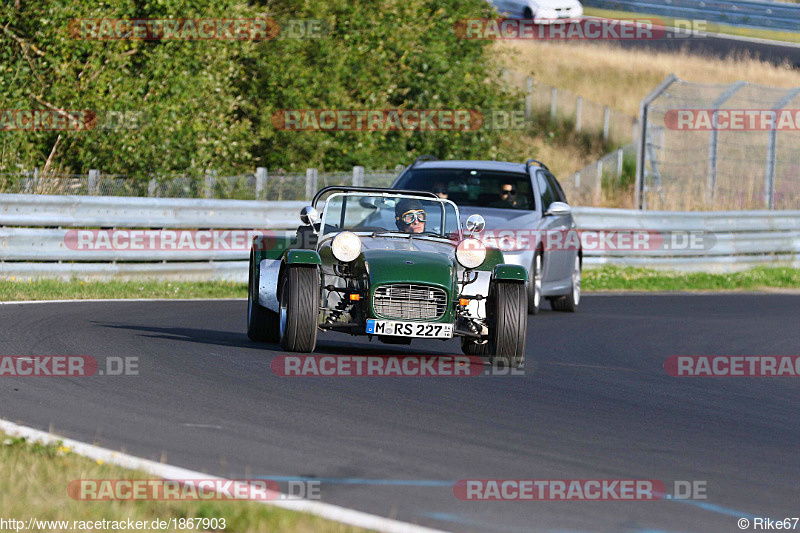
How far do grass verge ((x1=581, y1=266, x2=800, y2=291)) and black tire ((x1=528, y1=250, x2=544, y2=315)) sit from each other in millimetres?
5437

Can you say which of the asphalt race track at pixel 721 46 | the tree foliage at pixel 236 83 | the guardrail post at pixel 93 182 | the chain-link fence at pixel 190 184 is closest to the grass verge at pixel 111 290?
the chain-link fence at pixel 190 184

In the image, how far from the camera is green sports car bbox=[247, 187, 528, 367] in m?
9.86

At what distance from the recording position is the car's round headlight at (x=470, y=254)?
10398mm

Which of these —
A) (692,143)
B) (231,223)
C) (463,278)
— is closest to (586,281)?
(231,223)

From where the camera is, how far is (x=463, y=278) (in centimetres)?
1050

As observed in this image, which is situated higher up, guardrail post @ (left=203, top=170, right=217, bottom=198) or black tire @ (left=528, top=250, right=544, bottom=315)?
guardrail post @ (left=203, top=170, right=217, bottom=198)

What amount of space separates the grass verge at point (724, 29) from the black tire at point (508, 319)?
4406cm

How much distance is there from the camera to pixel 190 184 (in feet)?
69.6

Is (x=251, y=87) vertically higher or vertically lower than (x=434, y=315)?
higher

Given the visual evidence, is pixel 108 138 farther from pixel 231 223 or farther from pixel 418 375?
pixel 418 375

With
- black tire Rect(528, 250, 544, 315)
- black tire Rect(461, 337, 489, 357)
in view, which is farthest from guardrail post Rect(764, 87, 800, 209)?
black tire Rect(461, 337, 489, 357)

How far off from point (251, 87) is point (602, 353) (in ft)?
53.8

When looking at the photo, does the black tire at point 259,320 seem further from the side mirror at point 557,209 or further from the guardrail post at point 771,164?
the guardrail post at point 771,164

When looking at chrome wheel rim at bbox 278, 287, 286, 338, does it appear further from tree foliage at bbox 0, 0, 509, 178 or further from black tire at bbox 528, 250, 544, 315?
tree foliage at bbox 0, 0, 509, 178
